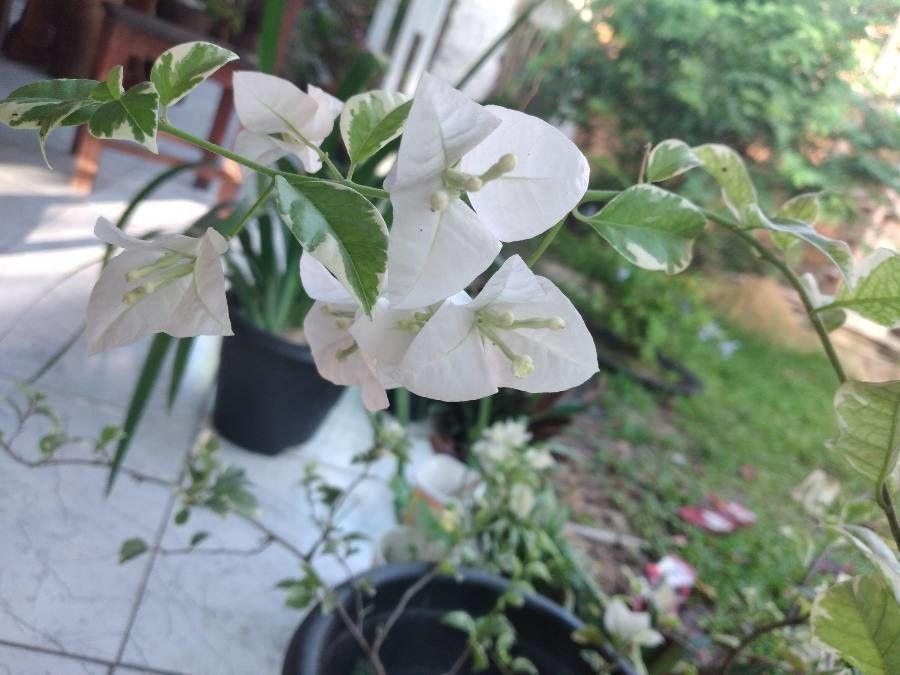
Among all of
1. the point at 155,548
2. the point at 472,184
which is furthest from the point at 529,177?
the point at 155,548

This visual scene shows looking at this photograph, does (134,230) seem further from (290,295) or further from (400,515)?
(400,515)

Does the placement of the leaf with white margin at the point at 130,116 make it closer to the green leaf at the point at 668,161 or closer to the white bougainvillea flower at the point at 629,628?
the green leaf at the point at 668,161

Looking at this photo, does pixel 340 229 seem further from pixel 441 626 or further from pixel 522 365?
pixel 441 626

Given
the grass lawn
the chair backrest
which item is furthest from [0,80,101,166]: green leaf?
the chair backrest

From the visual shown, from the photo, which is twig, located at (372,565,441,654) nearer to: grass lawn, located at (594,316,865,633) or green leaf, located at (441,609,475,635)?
green leaf, located at (441,609,475,635)

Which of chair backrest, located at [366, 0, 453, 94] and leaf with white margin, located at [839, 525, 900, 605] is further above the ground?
leaf with white margin, located at [839, 525, 900, 605]

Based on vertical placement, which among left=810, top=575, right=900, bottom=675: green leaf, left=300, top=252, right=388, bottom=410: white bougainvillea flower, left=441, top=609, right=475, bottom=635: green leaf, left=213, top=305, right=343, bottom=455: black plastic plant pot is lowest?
left=213, top=305, right=343, bottom=455: black plastic plant pot
